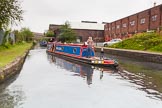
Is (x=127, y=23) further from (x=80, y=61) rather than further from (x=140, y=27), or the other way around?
(x=80, y=61)

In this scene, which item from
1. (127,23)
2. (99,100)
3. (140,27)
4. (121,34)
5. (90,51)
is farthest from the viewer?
(121,34)

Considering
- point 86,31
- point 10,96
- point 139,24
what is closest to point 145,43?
point 139,24

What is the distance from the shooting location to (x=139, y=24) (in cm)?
4884

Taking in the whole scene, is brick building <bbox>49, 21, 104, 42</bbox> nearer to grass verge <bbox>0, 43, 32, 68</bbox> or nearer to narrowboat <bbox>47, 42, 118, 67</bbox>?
grass verge <bbox>0, 43, 32, 68</bbox>

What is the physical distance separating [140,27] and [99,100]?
Result: 3994cm

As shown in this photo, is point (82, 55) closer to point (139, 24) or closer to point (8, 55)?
point (8, 55)

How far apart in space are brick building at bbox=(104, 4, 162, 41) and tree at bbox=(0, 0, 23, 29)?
18.5 metres

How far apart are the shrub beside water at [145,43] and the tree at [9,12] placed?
14.0m

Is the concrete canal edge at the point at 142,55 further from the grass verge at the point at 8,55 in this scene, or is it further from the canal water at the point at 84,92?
the grass verge at the point at 8,55

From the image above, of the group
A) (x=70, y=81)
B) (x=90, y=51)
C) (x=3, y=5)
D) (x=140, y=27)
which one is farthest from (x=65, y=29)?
(x=70, y=81)

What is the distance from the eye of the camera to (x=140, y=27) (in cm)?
4841

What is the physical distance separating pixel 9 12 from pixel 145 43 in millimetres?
15548

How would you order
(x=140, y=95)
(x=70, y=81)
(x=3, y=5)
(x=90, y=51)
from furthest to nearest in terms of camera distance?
(x=3, y=5) < (x=90, y=51) < (x=70, y=81) < (x=140, y=95)

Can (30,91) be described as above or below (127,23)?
below
